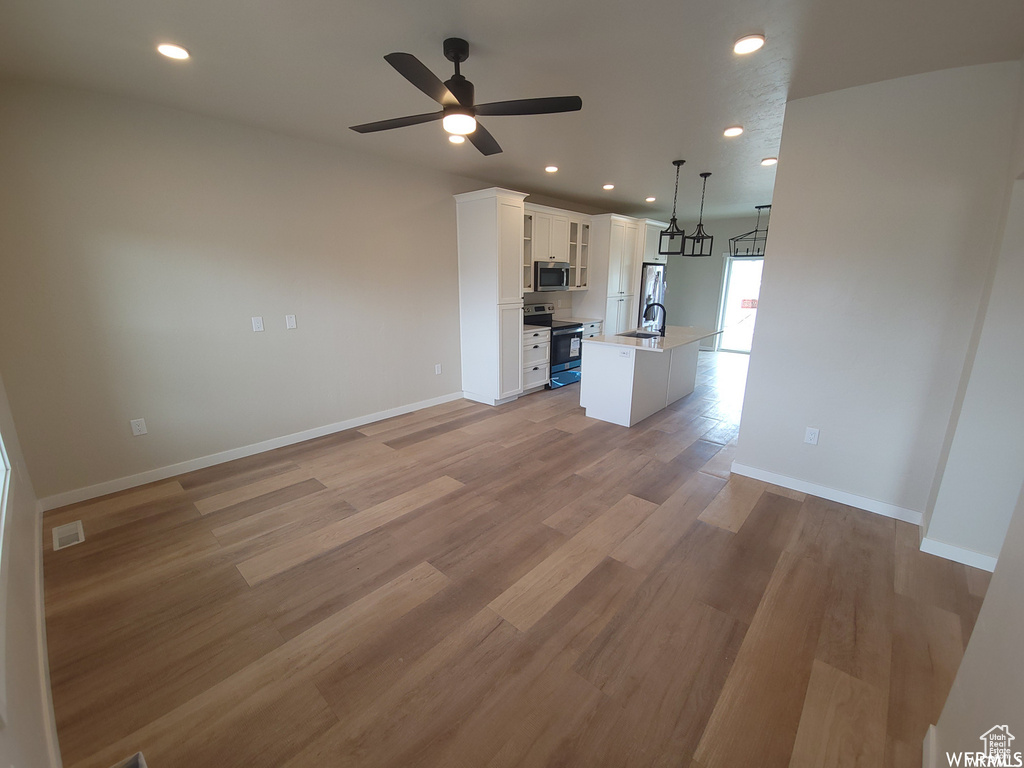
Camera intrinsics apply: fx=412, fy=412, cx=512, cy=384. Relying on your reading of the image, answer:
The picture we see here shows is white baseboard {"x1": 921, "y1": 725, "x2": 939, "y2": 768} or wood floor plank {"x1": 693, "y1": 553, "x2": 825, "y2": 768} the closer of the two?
white baseboard {"x1": 921, "y1": 725, "x2": 939, "y2": 768}

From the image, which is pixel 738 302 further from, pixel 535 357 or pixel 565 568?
pixel 565 568

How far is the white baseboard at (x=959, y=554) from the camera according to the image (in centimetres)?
216

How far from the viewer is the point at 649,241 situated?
718 cm

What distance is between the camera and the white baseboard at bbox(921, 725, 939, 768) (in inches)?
47.3

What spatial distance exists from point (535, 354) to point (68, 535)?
4273 mm

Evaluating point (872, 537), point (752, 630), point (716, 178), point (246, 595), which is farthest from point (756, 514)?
point (716, 178)

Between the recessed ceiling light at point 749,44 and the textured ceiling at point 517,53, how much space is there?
43 mm

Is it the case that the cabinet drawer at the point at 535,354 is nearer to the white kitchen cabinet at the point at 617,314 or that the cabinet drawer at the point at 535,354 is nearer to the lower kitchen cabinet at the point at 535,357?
the lower kitchen cabinet at the point at 535,357

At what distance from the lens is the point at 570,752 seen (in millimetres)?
1319

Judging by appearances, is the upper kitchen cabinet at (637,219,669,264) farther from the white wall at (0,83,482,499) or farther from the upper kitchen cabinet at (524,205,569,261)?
the white wall at (0,83,482,499)

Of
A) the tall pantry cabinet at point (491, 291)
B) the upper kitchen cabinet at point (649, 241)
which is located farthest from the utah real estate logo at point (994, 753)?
the upper kitchen cabinet at point (649, 241)

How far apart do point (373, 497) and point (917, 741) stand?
9.01ft

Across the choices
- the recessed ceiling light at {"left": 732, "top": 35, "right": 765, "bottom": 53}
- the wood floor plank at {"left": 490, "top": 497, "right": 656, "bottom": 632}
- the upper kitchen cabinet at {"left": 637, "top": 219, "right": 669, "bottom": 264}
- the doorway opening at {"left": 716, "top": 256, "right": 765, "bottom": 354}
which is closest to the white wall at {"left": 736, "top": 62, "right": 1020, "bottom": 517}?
the recessed ceiling light at {"left": 732, "top": 35, "right": 765, "bottom": 53}

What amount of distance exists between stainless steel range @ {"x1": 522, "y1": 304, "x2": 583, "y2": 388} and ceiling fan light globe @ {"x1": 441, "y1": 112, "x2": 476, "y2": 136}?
11.2ft
